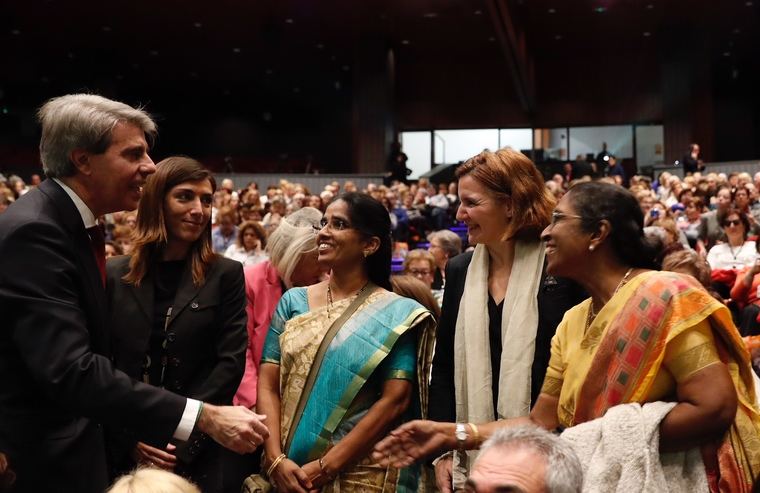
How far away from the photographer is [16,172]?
1834 cm

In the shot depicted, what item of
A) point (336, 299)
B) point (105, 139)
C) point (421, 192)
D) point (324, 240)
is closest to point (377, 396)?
point (336, 299)

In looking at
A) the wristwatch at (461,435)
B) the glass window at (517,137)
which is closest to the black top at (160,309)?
the wristwatch at (461,435)

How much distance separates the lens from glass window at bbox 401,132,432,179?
22.7 metres

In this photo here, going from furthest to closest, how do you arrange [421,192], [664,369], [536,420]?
[421,192], [536,420], [664,369]

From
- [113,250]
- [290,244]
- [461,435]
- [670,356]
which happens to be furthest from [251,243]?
[670,356]

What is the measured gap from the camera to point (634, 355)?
6.17 feet

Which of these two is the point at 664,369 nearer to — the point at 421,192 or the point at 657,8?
the point at 421,192

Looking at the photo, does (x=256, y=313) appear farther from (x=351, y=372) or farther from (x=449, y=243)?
(x=449, y=243)

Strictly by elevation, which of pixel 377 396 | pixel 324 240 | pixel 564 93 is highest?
pixel 564 93

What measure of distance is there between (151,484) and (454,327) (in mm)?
1228

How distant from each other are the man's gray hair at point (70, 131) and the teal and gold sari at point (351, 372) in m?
0.83

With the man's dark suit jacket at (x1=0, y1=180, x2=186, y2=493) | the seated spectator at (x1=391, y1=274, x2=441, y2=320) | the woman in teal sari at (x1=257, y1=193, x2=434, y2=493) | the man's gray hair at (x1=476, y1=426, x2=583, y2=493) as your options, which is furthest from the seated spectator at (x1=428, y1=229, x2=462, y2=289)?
the man's gray hair at (x1=476, y1=426, x2=583, y2=493)

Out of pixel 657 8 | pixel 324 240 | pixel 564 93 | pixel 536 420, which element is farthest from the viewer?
pixel 564 93

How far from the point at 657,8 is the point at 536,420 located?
55.3 ft
